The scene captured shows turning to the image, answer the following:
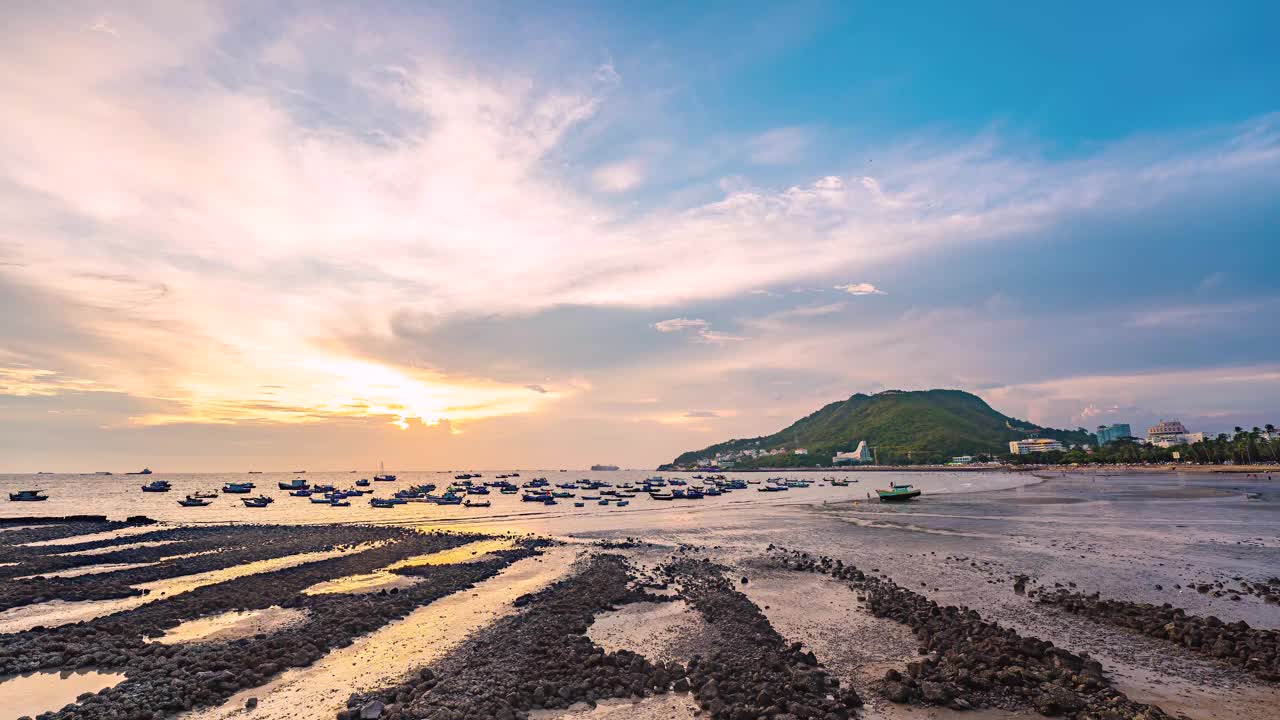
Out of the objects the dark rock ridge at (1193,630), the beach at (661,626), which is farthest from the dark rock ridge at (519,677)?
the dark rock ridge at (1193,630)

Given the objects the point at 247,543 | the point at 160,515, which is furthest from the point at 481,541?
the point at 160,515

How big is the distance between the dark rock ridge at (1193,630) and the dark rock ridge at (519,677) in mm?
14631

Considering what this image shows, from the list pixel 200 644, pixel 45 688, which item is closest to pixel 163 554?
pixel 200 644

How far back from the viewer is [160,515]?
76938mm

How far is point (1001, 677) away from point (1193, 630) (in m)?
8.33

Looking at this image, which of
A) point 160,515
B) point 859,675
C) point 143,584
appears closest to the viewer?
point 859,675

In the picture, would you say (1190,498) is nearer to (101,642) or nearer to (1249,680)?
(1249,680)

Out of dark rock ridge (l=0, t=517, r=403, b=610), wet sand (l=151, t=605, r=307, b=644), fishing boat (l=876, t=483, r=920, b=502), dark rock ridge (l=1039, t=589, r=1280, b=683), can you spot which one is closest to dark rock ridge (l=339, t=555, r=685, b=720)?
wet sand (l=151, t=605, r=307, b=644)

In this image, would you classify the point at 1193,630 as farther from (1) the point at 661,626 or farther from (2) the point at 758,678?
(1) the point at 661,626

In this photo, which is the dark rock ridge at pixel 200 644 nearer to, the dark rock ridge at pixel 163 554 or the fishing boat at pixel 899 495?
the dark rock ridge at pixel 163 554

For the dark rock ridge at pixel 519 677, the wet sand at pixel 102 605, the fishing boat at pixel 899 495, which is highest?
the dark rock ridge at pixel 519 677

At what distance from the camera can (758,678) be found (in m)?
14.9

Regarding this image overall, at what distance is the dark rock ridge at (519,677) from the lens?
44.8ft

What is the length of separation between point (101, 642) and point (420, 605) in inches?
396
